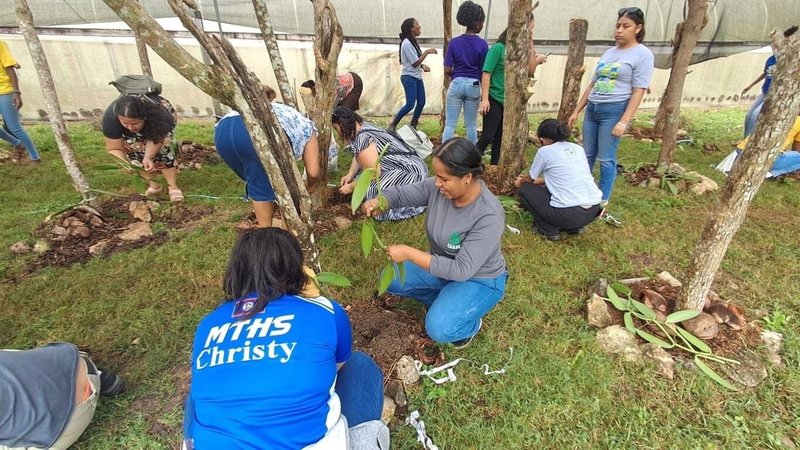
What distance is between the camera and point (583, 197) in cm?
306

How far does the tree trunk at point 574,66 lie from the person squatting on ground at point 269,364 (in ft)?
12.1

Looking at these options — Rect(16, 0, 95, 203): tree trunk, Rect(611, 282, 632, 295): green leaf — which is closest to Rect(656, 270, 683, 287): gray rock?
Rect(611, 282, 632, 295): green leaf

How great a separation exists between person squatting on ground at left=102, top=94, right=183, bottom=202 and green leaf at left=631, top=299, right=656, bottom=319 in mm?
3894

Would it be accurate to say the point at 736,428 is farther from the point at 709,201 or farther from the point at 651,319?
the point at 709,201

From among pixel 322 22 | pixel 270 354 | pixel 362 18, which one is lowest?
pixel 270 354

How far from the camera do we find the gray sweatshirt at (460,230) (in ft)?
6.49

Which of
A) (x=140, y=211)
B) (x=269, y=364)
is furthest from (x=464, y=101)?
(x=269, y=364)

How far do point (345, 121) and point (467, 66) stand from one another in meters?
1.79

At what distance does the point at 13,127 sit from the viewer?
4402 mm

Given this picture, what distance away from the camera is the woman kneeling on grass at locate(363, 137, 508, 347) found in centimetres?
193

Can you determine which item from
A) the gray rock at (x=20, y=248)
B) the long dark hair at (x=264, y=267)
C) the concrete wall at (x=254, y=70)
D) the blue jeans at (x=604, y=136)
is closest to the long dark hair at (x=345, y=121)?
the long dark hair at (x=264, y=267)

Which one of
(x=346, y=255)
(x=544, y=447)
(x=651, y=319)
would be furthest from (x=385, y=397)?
(x=651, y=319)

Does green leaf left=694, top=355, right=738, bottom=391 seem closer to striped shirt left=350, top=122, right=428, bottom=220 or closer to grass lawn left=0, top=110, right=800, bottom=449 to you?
grass lawn left=0, top=110, right=800, bottom=449

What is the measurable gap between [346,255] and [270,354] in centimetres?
188
